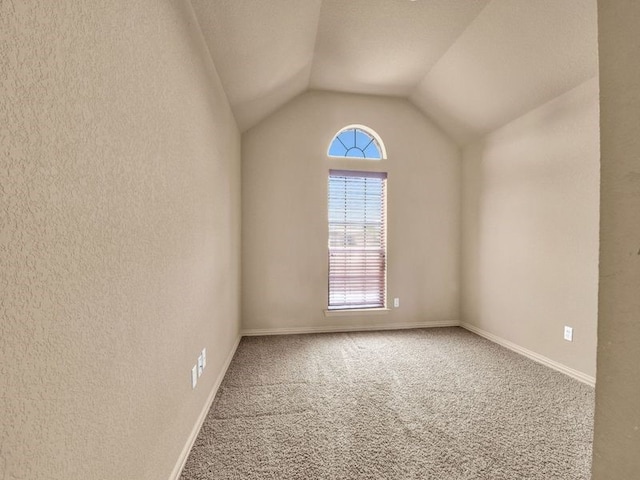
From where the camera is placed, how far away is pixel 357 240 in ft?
11.2

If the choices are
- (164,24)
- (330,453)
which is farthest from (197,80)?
(330,453)

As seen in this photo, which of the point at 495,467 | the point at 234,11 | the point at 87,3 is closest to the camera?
the point at 87,3

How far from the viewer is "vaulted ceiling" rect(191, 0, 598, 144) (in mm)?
1777

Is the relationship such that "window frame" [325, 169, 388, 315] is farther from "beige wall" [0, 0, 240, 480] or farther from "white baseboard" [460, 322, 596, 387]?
"beige wall" [0, 0, 240, 480]

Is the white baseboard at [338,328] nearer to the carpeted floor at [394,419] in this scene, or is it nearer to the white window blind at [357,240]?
the white window blind at [357,240]

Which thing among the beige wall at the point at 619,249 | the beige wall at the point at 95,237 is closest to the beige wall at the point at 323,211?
the beige wall at the point at 95,237

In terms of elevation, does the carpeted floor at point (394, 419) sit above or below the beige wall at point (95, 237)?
below

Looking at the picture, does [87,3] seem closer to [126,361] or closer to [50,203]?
[50,203]

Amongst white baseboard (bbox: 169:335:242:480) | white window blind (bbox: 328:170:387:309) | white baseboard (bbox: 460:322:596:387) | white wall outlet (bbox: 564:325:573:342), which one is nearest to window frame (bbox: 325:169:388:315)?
white window blind (bbox: 328:170:387:309)

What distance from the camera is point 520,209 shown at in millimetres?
2779

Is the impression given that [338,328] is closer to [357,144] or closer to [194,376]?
[194,376]

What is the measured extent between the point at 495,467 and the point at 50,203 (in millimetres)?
2037

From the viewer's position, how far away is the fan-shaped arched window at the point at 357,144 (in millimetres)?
3361

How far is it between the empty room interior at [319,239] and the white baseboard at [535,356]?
0.09 ft
